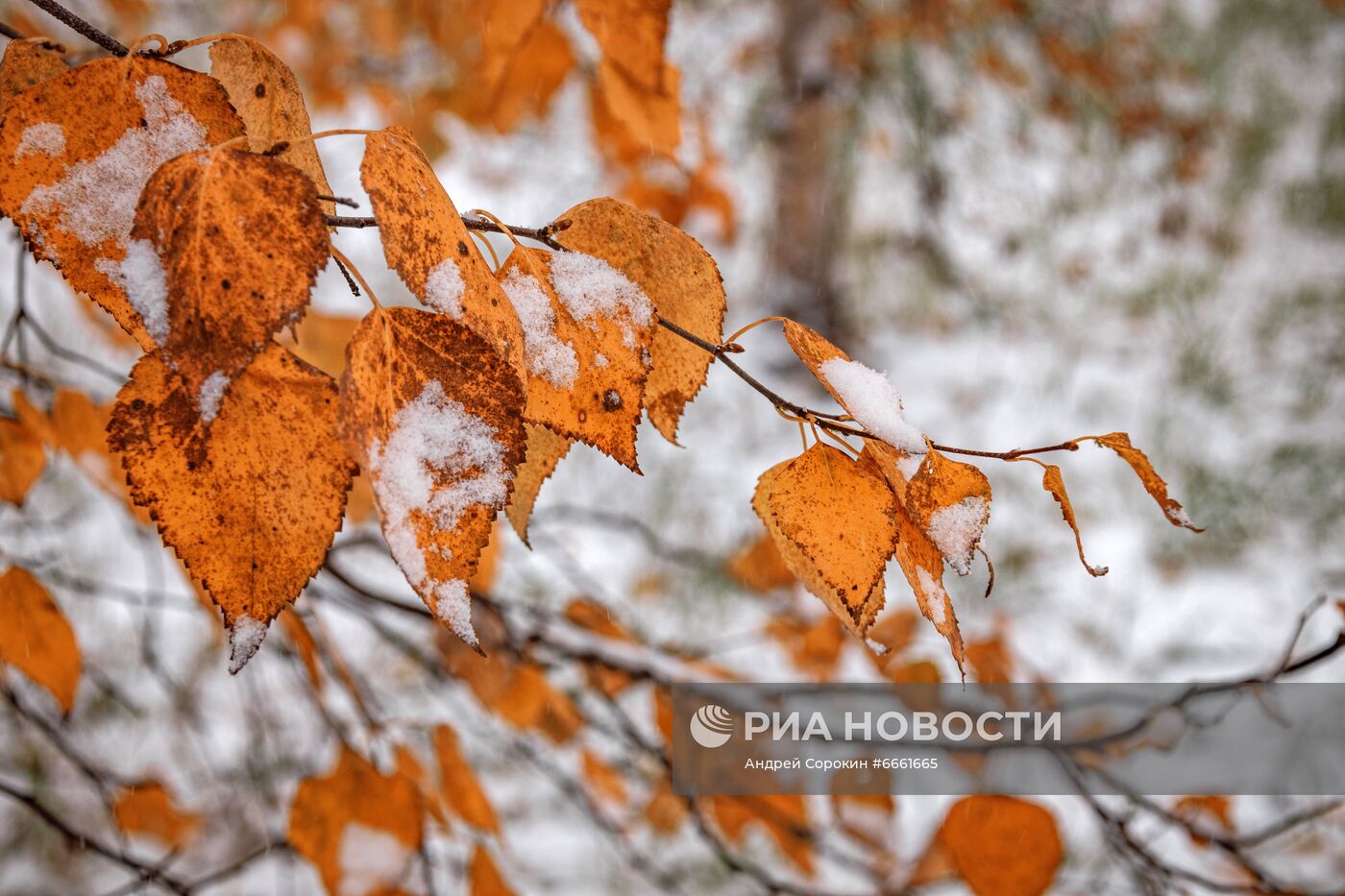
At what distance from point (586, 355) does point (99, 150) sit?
0.52 ft

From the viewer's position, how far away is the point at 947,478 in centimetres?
33

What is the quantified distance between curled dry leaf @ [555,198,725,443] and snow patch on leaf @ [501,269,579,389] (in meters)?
0.05

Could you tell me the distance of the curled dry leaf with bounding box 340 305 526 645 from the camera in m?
0.24

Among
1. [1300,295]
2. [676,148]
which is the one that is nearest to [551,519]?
[676,148]

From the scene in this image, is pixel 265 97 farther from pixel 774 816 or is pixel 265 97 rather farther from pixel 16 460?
pixel 774 816

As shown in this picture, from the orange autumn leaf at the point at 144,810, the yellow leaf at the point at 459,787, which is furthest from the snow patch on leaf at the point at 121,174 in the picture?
the orange autumn leaf at the point at 144,810

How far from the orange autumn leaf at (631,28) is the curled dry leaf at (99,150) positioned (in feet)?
1.01

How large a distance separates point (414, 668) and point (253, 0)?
2.16 meters

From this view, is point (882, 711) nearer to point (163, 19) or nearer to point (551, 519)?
point (551, 519)

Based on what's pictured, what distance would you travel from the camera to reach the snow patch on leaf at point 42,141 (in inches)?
10.2

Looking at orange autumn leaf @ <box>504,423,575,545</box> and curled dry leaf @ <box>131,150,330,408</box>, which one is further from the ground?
orange autumn leaf @ <box>504,423,575,545</box>

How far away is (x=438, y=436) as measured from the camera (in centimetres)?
26

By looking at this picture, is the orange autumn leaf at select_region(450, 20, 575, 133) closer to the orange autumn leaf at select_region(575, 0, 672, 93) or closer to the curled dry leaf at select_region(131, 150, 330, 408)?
the orange autumn leaf at select_region(575, 0, 672, 93)

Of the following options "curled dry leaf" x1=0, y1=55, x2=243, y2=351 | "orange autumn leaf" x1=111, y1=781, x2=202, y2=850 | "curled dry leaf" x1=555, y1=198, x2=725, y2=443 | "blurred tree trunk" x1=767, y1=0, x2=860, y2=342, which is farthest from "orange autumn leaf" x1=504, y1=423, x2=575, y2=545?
"blurred tree trunk" x1=767, y1=0, x2=860, y2=342
